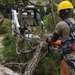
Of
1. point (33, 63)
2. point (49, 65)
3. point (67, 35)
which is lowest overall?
point (49, 65)

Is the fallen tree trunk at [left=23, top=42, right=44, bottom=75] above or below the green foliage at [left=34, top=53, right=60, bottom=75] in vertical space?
above

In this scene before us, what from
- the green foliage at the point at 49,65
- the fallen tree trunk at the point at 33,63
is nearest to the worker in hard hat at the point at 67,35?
the fallen tree trunk at the point at 33,63

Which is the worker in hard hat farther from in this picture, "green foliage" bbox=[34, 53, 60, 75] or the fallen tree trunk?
"green foliage" bbox=[34, 53, 60, 75]

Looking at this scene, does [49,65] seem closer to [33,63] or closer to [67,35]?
[33,63]

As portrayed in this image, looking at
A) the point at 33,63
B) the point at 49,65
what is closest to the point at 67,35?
the point at 33,63

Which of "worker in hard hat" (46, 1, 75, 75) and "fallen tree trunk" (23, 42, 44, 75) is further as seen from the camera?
"fallen tree trunk" (23, 42, 44, 75)

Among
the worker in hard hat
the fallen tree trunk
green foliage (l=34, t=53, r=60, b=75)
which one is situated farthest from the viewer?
green foliage (l=34, t=53, r=60, b=75)

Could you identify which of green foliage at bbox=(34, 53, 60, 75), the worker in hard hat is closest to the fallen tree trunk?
green foliage at bbox=(34, 53, 60, 75)

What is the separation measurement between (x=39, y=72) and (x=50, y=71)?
25cm

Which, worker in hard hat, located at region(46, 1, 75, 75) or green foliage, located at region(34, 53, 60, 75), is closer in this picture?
worker in hard hat, located at region(46, 1, 75, 75)

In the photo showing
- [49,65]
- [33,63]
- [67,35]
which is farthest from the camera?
[49,65]

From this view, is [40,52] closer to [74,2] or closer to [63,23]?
[63,23]

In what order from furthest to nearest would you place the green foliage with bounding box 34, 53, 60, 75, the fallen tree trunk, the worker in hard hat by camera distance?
the green foliage with bounding box 34, 53, 60, 75
the fallen tree trunk
the worker in hard hat

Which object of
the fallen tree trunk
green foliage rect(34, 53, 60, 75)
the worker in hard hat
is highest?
the worker in hard hat
